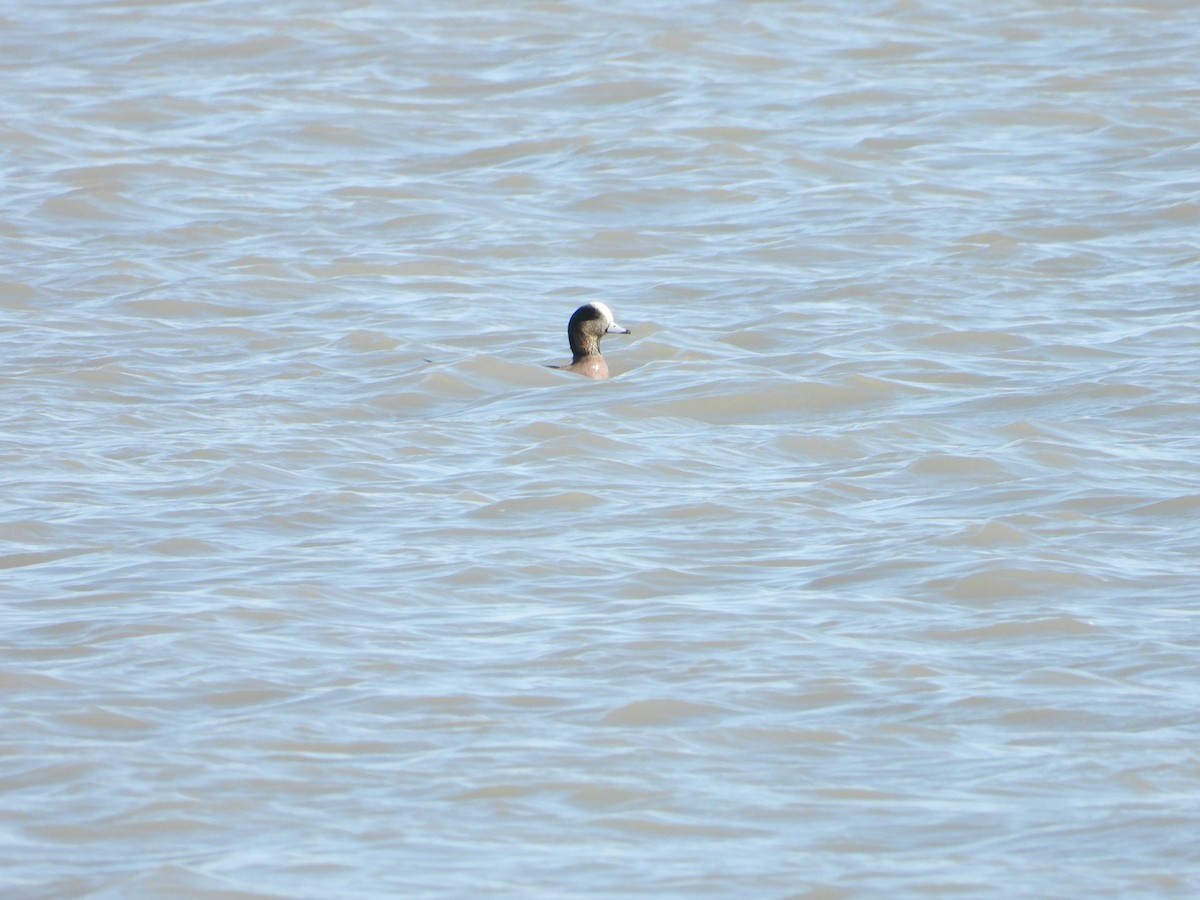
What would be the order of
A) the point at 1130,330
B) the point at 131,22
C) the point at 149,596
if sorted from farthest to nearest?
the point at 131,22
the point at 1130,330
the point at 149,596

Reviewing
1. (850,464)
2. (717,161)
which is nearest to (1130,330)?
(850,464)

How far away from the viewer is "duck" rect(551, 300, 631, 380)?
42.1ft

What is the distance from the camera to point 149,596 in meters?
8.66

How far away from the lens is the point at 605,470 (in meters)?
10.9

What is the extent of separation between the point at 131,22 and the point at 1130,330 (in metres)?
13.5

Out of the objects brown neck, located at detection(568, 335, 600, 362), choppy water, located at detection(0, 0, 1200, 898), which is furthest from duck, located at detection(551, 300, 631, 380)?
choppy water, located at detection(0, 0, 1200, 898)

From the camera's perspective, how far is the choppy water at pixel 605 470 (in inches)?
261

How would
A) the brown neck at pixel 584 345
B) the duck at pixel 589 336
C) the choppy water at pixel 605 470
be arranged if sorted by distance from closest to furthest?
1. the choppy water at pixel 605 470
2. the duck at pixel 589 336
3. the brown neck at pixel 584 345

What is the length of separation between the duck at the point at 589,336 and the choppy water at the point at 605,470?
234 millimetres

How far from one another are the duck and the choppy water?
234mm

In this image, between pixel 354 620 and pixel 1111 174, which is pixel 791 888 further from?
pixel 1111 174

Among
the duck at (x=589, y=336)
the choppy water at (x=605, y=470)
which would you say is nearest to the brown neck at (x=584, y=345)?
the duck at (x=589, y=336)

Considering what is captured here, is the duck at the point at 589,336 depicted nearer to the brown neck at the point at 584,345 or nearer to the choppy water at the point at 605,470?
the brown neck at the point at 584,345

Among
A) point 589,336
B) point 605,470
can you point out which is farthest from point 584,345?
point 605,470
